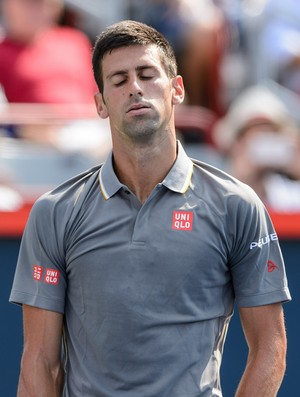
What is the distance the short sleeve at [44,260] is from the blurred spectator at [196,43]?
4007mm

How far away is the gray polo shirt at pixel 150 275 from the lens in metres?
2.66

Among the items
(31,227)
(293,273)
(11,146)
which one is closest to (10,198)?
(11,146)

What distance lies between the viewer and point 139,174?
111 inches

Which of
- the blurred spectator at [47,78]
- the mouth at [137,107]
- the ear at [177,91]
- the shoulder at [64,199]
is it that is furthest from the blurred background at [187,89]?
the mouth at [137,107]

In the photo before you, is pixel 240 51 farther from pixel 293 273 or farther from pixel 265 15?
pixel 293 273

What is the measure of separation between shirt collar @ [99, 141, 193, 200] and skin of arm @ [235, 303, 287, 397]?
1.32ft

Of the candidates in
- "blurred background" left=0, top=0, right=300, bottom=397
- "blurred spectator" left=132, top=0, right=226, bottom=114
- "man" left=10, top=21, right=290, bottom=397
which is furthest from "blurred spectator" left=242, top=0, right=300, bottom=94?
"man" left=10, top=21, right=290, bottom=397

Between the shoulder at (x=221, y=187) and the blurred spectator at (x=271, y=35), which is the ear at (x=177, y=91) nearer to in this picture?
the shoulder at (x=221, y=187)

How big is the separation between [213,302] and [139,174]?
428 millimetres

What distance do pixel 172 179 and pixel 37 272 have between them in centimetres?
48

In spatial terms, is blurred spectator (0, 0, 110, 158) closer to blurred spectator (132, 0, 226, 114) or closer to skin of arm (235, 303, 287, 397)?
blurred spectator (132, 0, 226, 114)

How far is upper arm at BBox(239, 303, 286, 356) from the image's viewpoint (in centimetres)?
274

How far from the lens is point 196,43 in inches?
265

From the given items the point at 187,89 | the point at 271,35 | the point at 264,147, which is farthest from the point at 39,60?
the point at 271,35
